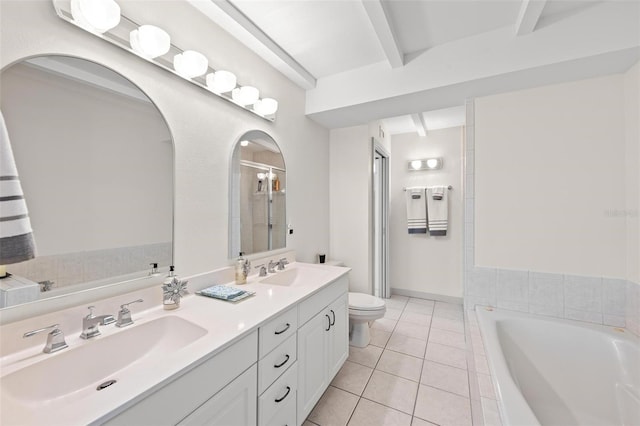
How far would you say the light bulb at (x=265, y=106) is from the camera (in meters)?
1.83

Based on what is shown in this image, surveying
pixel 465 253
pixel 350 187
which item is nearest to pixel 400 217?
pixel 350 187

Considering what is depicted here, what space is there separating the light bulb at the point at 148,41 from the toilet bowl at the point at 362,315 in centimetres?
215

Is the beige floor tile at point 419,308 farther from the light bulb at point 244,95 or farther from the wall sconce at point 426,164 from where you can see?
the light bulb at point 244,95

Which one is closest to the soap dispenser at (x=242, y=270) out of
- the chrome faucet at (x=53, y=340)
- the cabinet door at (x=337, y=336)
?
the cabinet door at (x=337, y=336)

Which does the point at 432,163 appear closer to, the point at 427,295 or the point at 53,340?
the point at 427,295

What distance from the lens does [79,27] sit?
0.99m

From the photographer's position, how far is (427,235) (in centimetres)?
348

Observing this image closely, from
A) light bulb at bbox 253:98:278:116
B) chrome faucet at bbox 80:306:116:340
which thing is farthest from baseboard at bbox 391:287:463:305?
chrome faucet at bbox 80:306:116:340

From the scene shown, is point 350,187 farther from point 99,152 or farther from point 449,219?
point 99,152

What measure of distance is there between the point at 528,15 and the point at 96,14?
7.25ft

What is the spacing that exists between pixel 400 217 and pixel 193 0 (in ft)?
10.5

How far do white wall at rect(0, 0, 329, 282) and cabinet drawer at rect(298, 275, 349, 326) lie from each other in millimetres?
605

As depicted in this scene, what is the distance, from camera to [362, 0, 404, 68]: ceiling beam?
4.74ft

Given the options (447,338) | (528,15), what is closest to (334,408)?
(447,338)
